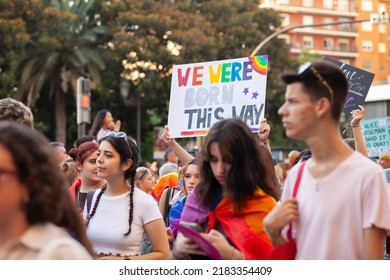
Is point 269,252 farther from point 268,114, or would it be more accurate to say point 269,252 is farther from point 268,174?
point 268,114

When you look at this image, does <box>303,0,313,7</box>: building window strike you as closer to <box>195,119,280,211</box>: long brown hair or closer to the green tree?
the green tree

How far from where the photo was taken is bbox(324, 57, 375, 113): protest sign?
25.8ft

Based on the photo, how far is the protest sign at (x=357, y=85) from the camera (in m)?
7.88

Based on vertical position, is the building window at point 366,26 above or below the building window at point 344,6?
above

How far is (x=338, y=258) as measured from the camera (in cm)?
364

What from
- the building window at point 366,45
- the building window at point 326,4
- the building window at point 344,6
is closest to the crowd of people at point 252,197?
the building window at point 344,6

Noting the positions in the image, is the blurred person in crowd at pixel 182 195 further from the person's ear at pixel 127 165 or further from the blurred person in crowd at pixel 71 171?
the blurred person in crowd at pixel 71 171

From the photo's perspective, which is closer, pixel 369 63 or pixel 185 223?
pixel 185 223

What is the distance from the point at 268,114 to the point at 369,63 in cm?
2089

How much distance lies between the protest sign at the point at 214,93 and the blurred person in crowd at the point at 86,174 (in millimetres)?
776

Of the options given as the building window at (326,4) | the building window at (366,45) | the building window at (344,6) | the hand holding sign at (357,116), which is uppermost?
the building window at (326,4)

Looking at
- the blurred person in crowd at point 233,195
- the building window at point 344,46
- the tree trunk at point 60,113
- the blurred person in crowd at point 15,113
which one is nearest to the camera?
the blurred person in crowd at point 233,195
